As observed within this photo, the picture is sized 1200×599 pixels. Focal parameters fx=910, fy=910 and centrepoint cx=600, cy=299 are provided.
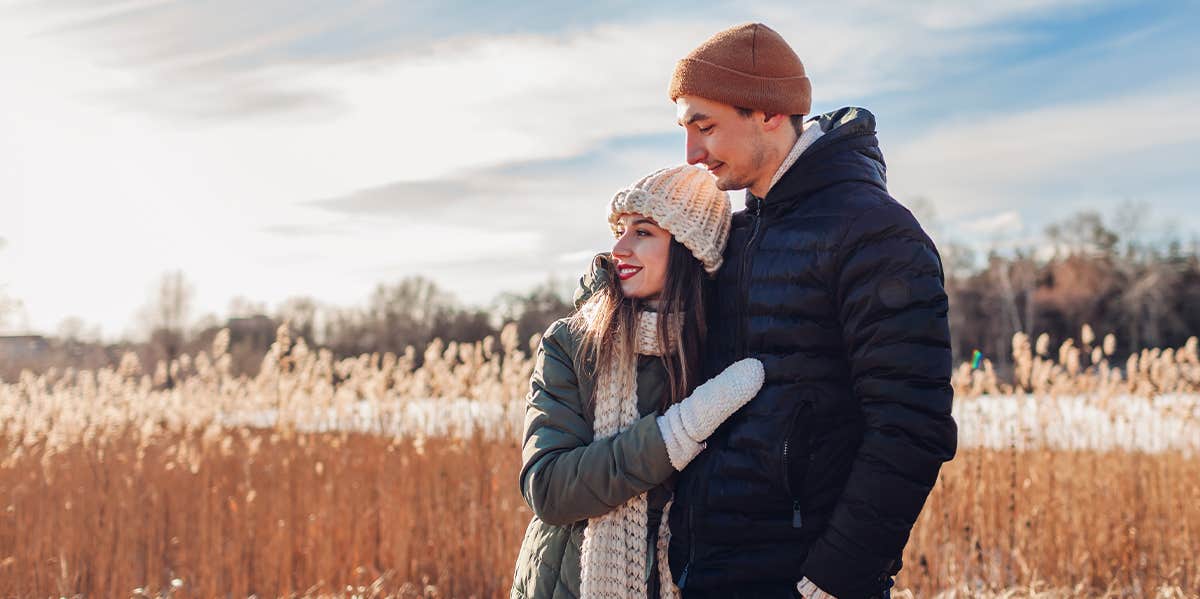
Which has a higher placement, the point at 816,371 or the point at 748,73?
the point at 748,73

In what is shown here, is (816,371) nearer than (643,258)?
Yes

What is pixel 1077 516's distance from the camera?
5.04 meters

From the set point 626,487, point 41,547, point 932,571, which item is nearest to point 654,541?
point 626,487

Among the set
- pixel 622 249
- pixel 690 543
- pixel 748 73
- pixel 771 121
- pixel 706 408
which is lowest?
pixel 690 543

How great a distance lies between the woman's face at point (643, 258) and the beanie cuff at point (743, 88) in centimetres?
35

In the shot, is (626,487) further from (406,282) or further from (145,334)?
(145,334)

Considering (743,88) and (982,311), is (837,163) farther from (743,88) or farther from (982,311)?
(982,311)

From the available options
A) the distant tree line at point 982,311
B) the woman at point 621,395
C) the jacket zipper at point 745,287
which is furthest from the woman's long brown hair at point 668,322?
the distant tree line at point 982,311

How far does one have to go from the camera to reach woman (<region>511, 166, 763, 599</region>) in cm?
202

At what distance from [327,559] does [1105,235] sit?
125 ft

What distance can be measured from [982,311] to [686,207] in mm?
35653

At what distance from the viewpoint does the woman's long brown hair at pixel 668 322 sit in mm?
2105

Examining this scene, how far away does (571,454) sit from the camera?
80.4 inches

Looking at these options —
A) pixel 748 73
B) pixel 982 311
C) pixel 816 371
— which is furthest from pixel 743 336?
pixel 982 311
